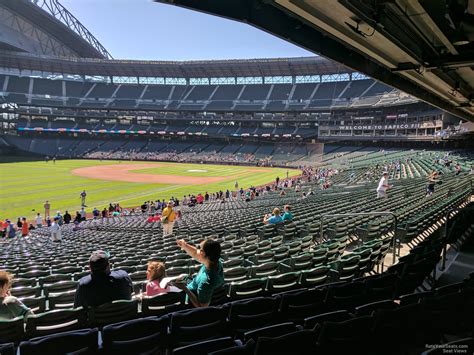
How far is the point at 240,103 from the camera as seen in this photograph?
94562 mm

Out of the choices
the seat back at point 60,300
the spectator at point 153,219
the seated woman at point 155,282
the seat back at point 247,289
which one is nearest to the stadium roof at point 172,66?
the spectator at point 153,219

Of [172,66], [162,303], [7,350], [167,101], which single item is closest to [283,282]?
[162,303]

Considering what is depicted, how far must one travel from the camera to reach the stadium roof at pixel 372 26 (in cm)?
582

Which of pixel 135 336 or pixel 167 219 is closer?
pixel 135 336

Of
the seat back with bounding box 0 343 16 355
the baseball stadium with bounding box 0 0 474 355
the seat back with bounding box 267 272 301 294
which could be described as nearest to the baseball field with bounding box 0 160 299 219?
the baseball stadium with bounding box 0 0 474 355

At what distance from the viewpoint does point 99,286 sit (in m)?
4.88

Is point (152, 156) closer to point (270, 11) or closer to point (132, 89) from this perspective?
point (132, 89)

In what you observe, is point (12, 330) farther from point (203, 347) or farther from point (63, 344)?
point (203, 347)

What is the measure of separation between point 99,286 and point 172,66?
9369 centimetres

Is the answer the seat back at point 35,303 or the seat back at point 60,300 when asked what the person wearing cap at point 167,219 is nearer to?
the seat back at point 60,300

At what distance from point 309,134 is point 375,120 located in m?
15.9

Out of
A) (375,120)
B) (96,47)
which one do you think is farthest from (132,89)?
(375,120)

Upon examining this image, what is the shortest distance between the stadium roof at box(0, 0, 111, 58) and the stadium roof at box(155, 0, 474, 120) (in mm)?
88991

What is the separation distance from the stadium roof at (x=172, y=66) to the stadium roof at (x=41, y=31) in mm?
5019
